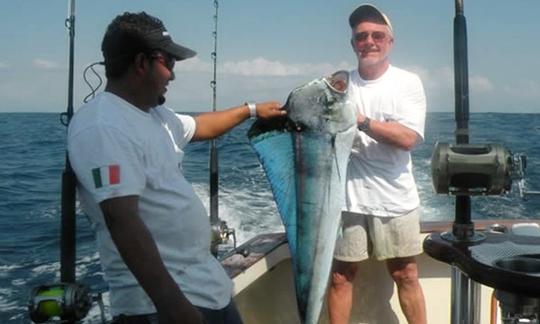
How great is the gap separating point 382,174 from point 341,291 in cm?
62

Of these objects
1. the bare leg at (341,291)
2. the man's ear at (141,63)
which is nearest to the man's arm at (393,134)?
the bare leg at (341,291)

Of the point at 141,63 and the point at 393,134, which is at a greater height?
the point at 141,63

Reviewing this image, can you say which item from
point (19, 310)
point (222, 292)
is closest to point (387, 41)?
point (222, 292)

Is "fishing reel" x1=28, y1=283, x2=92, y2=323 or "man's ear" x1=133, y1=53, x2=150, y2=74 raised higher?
"man's ear" x1=133, y1=53, x2=150, y2=74

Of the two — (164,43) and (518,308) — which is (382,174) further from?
(164,43)

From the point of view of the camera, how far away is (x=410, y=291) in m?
2.90

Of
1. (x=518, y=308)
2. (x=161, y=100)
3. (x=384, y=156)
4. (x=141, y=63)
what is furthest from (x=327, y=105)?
(x=518, y=308)

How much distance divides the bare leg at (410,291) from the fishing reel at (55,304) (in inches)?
63.8

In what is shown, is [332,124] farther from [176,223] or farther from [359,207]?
[359,207]

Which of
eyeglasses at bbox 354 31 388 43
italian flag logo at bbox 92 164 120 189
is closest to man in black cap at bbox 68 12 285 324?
italian flag logo at bbox 92 164 120 189

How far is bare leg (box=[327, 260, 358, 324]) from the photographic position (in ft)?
9.75

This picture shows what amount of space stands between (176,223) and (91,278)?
4.81 meters

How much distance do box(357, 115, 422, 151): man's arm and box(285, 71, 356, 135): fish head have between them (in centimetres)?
37

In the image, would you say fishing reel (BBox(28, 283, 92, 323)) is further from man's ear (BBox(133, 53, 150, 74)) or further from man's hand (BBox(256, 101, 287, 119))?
man's hand (BBox(256, 101, 287, 119))
